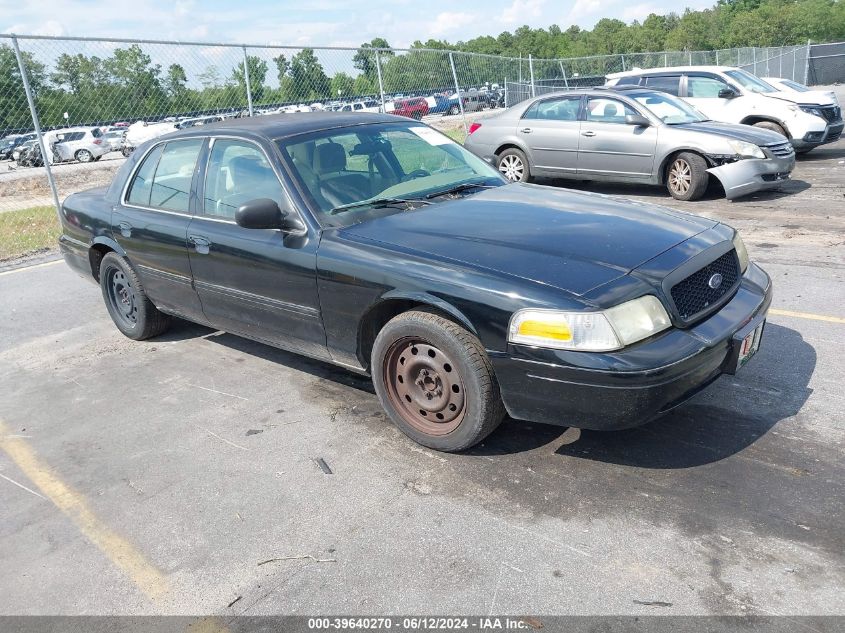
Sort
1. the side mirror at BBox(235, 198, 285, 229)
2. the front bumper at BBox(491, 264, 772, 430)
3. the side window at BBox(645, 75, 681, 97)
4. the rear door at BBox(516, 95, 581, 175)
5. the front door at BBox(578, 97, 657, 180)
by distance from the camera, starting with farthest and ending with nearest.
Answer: the side window at BBox(645, 75, 681, 97), the rear door at BBox(516, 95, 581, 175), the front door at BBox(578, 97, 657, 180), the side mirror at BBox(235, 198, 285, 229), the front bumper at BBox(491, 264, 772, 430)

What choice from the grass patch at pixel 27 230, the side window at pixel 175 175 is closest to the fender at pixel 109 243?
the side window at pixel 175 175

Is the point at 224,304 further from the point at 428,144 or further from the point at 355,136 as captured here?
the point at 428,144

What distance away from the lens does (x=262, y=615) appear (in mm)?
2621

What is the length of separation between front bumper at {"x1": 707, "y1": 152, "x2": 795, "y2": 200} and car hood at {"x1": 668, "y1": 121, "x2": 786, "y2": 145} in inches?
10.6

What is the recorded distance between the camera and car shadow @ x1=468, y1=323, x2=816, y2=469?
11.4 ft

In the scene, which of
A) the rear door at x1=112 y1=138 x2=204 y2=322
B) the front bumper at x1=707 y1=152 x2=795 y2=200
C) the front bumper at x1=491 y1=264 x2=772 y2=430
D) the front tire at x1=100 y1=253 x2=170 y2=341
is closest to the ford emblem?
the front bumper at x1=491 y1=264 x2=772 y2=430

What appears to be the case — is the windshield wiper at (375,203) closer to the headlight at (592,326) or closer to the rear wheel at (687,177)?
the headlight at (592,326)

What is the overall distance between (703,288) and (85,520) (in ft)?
10.1

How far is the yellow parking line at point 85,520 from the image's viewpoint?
2887 mm

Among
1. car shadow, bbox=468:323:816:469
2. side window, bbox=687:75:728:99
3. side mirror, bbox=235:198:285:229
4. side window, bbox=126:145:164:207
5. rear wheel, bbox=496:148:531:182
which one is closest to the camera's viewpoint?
car shadow, bbox=468:323:816:469

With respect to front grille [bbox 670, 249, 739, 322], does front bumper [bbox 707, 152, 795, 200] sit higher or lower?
lower

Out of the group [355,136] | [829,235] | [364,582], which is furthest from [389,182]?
[829,235]

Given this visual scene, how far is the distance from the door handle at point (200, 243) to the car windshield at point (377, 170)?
31.1 inches

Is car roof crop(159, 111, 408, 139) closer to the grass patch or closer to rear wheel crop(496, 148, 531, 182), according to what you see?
the grass patch
